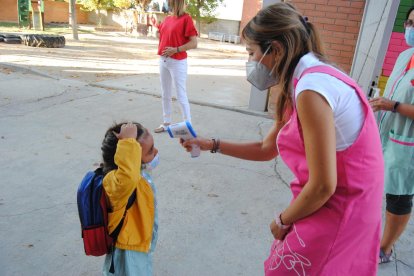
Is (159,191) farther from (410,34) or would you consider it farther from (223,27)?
(223,27)

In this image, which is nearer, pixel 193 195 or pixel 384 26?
pixel 384 26

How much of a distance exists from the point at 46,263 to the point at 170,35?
3.25m

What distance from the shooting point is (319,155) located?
114 cm

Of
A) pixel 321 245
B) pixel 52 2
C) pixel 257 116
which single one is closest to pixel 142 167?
pixel 321 245

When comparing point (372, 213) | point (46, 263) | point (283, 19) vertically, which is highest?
point (283, 19)

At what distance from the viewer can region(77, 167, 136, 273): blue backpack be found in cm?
176

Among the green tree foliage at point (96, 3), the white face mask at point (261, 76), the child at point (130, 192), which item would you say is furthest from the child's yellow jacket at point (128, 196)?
the green tree foliage at point (96, 3)

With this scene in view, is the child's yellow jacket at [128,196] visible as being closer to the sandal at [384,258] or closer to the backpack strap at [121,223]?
the backpack strap at [121,223]

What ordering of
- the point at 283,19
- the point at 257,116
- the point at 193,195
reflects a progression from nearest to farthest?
the point at 283,19 < the point at 193,195 < the point at 257,116

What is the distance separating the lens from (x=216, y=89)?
851 cm

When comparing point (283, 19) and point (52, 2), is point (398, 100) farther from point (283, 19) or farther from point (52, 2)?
point (52, 2)

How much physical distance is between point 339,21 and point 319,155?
5400 mm

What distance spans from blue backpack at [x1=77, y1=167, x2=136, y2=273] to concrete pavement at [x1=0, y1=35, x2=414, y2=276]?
0.76m

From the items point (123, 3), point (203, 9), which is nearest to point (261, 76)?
point (203, 9)
